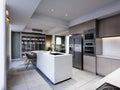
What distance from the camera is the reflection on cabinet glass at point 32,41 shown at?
8.02m

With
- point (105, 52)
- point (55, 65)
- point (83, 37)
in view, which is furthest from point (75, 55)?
point (55, 65)

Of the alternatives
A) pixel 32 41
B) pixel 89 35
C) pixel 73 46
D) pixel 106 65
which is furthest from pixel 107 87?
pixel 32 41

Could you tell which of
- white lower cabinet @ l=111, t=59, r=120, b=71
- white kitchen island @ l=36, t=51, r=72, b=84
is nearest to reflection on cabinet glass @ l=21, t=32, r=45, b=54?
white kitchen island @ l=36, t=51, r=72, b=84

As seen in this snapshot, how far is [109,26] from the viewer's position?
11.6ft

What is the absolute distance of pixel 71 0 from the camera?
2846 mm

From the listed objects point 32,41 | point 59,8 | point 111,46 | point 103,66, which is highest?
point 59,8

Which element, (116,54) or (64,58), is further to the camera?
(116,54)

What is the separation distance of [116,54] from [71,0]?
285 centimetres

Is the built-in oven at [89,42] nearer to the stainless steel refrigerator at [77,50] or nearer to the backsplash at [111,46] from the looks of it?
the stainless steel refrigerator at [77,50]

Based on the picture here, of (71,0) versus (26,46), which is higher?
(71,0)

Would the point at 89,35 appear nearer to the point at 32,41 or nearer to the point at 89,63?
the point at 89,63

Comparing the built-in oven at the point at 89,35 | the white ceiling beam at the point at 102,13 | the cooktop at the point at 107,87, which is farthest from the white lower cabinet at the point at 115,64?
the cooktop at the point at 107,87

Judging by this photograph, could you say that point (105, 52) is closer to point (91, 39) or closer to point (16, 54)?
point (91, 39)

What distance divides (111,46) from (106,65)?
922 millimetres
